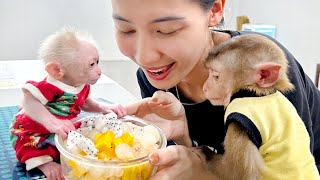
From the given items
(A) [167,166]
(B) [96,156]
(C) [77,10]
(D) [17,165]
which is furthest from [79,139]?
(C) [77,10]

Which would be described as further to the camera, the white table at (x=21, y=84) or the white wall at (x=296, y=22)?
the white wall at (x=296, y=22)

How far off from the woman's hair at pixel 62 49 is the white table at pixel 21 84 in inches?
14.1

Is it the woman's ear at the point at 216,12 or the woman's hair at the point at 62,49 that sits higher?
the woman's ear at the point at 216,12

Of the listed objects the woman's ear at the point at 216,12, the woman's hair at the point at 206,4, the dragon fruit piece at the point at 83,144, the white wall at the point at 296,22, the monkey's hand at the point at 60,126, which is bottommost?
the white wall at the point at 296,22

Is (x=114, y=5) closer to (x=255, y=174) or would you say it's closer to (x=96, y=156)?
(x=96, y=156)

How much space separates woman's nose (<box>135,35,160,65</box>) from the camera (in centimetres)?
68

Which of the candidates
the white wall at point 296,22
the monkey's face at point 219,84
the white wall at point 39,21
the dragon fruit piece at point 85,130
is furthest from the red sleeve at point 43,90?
the white wall at point 296,22

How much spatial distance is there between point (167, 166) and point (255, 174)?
167 millimetres

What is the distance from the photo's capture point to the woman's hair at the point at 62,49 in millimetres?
833

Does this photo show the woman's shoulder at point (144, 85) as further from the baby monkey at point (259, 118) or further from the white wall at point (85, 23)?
the white wall at point (85, 23)

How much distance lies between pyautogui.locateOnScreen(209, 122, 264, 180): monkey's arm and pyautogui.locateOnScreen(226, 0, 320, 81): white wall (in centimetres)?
151

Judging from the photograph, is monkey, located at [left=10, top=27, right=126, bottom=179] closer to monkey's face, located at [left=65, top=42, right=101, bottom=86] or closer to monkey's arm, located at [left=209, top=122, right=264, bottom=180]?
monkey's face, located at [left=65, top=42, right=101, bottom=86]

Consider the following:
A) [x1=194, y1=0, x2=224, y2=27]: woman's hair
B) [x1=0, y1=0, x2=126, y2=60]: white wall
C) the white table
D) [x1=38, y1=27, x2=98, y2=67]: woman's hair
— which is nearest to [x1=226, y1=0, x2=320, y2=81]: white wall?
[x1=0, y1=0, x2=126, y2=60]: white wall

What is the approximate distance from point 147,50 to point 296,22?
5.28 feet
